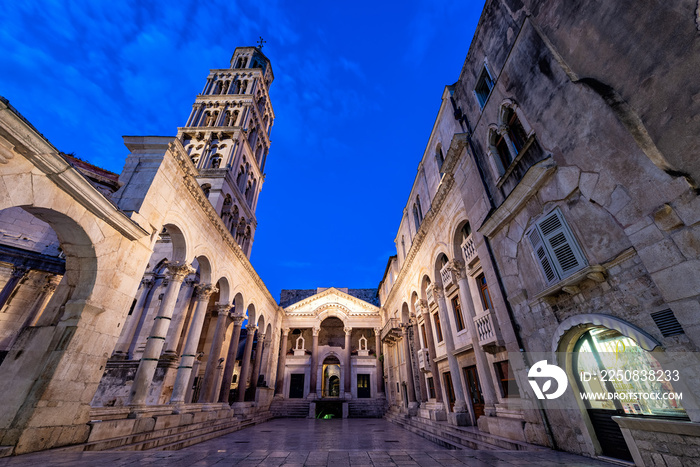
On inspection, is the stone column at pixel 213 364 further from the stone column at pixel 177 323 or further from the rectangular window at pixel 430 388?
the rectangular window at pixel 430 388

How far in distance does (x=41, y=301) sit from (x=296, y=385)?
23.8 metres

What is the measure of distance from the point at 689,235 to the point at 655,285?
0.94m

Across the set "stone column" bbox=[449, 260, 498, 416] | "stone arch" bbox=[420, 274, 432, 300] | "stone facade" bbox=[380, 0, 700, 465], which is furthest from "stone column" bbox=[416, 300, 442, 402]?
"stone facade" bbox=[380, 0, 700, 465]

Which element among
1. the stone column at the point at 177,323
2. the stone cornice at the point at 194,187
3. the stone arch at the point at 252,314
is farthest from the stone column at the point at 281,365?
the stone cornice at the point at 194,187

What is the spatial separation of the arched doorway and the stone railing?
554 cm

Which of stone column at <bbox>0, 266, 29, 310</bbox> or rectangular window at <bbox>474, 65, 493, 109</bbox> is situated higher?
rectangular window at <bbox>474, 65, 493, 109</bbox>

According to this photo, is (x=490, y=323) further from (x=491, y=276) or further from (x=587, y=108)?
(x=587, y=108)

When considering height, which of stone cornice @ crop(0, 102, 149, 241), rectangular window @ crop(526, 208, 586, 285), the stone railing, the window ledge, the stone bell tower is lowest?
the window ledge

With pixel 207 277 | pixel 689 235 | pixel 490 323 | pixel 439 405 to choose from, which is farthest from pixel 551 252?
pixel 207 277

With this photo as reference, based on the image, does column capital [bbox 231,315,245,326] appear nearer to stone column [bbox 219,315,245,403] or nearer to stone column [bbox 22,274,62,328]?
stone column [bbox 219,315,245,403]

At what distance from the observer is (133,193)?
10000mm

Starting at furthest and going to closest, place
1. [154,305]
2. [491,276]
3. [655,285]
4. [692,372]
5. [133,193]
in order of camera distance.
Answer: [154,305]
[133,193]
[491,276]
[655,285]
[692,372]

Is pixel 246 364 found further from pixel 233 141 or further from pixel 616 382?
pixel 616 382

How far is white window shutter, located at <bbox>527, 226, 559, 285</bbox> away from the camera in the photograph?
671cm
